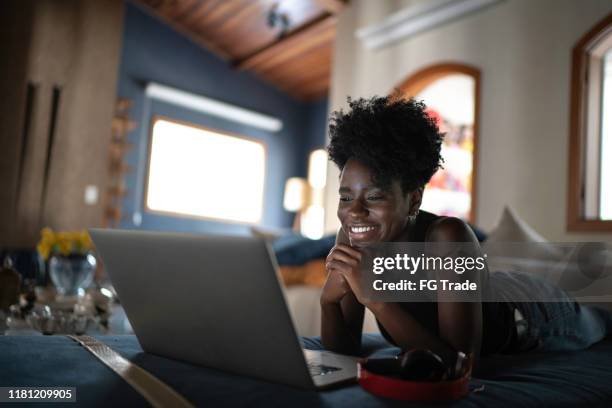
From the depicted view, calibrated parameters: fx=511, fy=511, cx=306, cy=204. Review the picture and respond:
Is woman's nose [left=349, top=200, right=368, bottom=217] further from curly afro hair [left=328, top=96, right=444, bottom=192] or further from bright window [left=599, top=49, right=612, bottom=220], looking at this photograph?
bright window [left=599, top=49, right=612, bottom=220]

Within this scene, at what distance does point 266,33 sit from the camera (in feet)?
21.3

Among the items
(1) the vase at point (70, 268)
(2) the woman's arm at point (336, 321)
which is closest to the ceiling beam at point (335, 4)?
(1) the vase at point (70, 268)

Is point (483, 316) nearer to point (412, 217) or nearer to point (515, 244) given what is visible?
point (412, 217)

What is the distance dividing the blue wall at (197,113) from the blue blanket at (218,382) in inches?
211

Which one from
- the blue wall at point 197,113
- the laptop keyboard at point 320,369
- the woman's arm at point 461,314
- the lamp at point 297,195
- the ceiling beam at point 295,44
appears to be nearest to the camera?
the laptop keyboard at point 320,369

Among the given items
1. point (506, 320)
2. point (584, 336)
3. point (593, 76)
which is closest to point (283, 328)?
point (506, 320)

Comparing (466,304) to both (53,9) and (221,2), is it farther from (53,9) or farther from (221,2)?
(221,2)

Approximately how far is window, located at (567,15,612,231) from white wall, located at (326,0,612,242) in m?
0.07

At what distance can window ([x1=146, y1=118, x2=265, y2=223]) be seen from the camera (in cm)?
642

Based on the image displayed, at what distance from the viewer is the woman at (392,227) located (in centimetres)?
91

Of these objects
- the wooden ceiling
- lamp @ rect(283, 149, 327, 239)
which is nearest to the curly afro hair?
the wooden ceiling

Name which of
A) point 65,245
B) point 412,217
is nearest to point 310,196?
point 65,245

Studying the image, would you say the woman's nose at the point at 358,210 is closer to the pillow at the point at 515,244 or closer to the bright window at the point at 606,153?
the pillow at the point at 515,244

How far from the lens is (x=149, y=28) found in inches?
254
